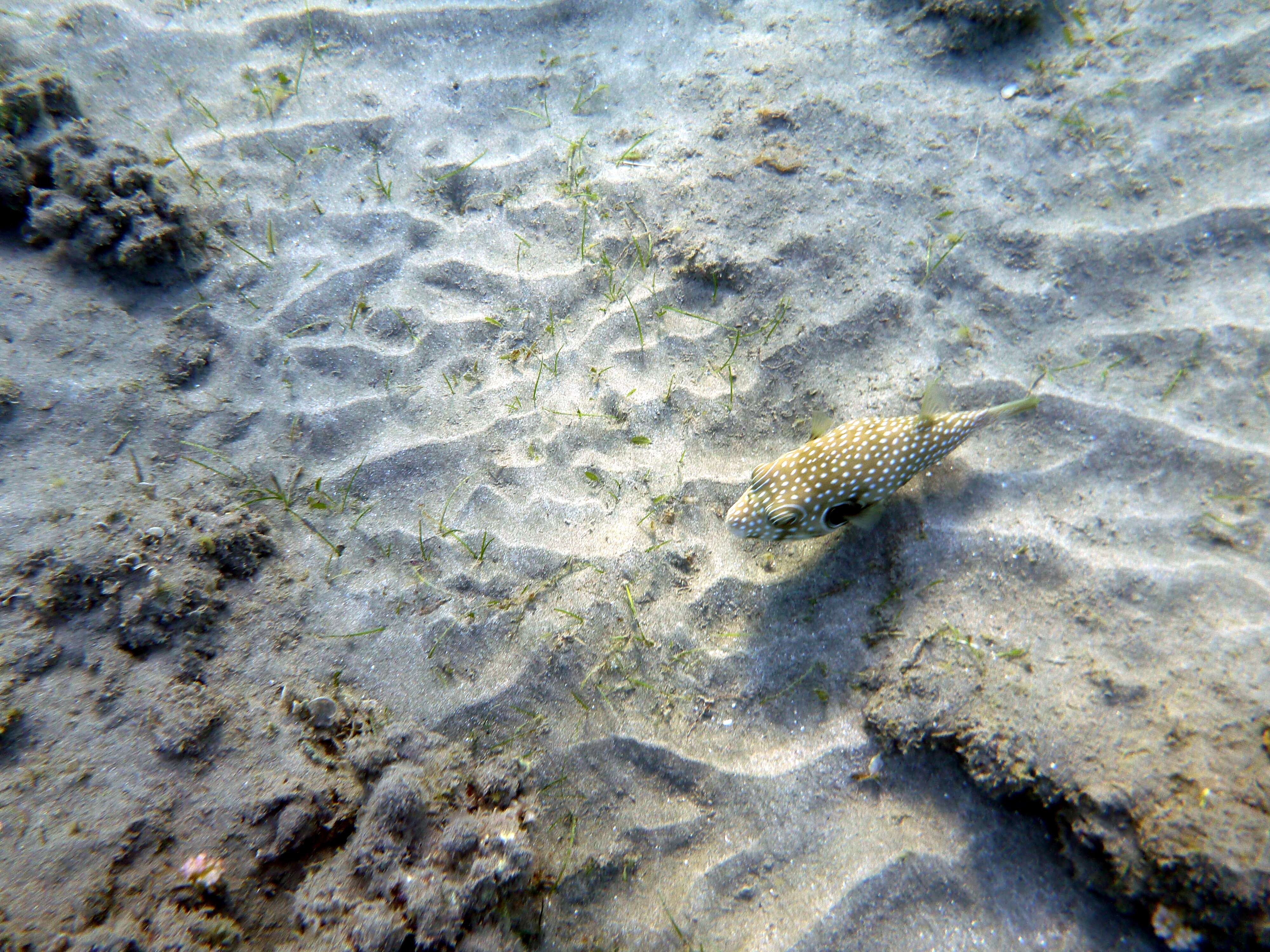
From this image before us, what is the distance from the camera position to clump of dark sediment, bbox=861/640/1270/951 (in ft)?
8.16

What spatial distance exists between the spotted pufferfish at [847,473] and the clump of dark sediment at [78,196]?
4962mm

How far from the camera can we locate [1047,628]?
3385 mm

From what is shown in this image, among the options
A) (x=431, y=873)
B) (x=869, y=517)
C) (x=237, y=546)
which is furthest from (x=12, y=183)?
(x=869, y=517)

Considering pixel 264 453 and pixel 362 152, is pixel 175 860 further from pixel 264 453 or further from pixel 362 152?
pixel 362 152

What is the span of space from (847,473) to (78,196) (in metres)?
6.08

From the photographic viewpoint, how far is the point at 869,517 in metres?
3.53

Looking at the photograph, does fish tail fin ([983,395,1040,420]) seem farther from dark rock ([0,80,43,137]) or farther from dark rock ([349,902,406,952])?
dark rock ([0,80,43,137])

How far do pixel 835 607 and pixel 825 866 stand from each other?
147 centimetres

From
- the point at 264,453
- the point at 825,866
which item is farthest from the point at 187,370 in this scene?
the point at 825,866

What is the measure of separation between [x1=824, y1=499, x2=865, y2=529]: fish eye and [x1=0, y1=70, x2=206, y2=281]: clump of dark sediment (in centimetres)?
545

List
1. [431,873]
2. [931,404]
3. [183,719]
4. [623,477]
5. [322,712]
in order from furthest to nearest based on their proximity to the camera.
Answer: [623,477] → [931,404] → [322,712] → [183,719] → [431,873]

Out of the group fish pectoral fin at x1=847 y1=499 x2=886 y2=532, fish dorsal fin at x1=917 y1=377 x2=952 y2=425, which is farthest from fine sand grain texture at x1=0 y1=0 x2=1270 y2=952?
fish dorsal fin at x1=917 y1=377 x2=952 y2=425

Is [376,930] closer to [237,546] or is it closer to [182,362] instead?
[237,546]

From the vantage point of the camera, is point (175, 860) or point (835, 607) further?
point (835, 607)
